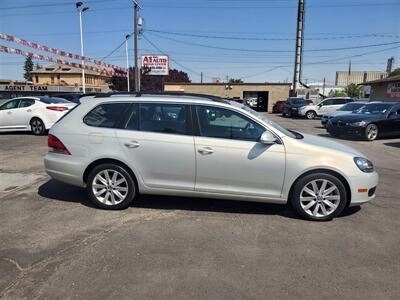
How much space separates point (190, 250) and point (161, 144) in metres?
1.55

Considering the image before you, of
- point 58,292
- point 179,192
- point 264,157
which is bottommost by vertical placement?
point 58,292

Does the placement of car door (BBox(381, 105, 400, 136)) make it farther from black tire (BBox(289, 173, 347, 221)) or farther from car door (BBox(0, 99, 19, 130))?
car door (BBox(0, 99, 19, 130))

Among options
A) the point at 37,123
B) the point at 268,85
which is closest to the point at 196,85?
the point at 268,85

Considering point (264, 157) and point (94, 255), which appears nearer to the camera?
point (94, 255)

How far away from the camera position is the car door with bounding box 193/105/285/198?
4.62 meters

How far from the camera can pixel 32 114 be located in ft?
42.1

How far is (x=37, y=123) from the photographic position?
12.9m

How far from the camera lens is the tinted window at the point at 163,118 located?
4.83 meters

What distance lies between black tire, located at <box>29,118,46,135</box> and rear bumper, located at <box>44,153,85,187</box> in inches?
331

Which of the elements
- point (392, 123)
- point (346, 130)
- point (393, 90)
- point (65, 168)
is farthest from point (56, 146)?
point (393, 90)

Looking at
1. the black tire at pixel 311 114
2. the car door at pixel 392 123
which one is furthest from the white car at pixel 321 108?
the car door at pixel 392 123

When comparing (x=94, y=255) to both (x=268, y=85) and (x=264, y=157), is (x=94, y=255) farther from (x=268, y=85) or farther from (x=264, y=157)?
(x=268, y=85)

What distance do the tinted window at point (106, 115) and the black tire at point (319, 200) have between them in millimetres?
2628

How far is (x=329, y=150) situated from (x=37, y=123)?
11.2 meters
